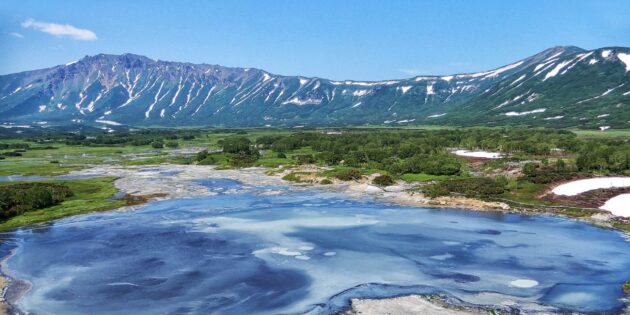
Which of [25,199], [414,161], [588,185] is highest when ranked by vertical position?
[414,161]

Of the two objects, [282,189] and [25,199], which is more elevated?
[25,199]

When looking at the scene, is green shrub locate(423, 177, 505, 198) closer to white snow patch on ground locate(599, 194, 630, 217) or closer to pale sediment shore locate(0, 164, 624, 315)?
pale sediment shore locate(0, 164, 624, 315)

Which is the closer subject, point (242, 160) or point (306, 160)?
point (306, 160)

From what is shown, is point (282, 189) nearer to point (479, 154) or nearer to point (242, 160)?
point (242, 160)

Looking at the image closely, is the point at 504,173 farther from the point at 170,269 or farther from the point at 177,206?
the point at 170,269

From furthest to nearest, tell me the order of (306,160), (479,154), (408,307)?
(479,154)
(306,160)
(408,307)

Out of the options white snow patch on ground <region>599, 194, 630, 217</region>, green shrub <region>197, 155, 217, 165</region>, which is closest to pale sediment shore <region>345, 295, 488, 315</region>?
white snow patch on ground <region>599, 194, 630, 217</region>

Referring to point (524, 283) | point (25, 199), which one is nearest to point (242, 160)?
point (25, 199)
